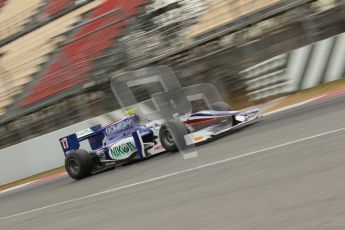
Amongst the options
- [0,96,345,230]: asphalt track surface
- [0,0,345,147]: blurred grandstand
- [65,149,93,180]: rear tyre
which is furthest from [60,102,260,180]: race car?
[0,0,345,147]: blurred grandstand

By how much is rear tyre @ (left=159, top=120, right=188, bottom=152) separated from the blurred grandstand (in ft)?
18.0

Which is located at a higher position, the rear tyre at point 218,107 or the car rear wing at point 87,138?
the car rear wing at point 87,138

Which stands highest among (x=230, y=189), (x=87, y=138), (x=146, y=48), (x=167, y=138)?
(x=146, y=48)

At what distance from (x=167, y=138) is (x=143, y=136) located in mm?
535

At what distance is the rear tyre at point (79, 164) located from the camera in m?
11.0

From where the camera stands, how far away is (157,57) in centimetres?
1667

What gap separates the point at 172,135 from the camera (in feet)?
31.3

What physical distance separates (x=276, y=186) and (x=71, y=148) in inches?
279

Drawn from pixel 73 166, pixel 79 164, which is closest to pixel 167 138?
pixel 79 164

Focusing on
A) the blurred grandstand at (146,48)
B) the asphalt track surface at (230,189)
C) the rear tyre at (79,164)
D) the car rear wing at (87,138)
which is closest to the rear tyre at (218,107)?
the asphalt track surface at (230,189)

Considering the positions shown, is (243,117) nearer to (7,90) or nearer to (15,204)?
(15,204)

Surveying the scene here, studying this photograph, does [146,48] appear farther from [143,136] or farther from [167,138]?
[167,138]

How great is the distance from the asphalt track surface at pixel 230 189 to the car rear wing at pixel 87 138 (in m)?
0.86

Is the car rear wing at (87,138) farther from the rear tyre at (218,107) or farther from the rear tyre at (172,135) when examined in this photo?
the rear tyre at (218,107)
